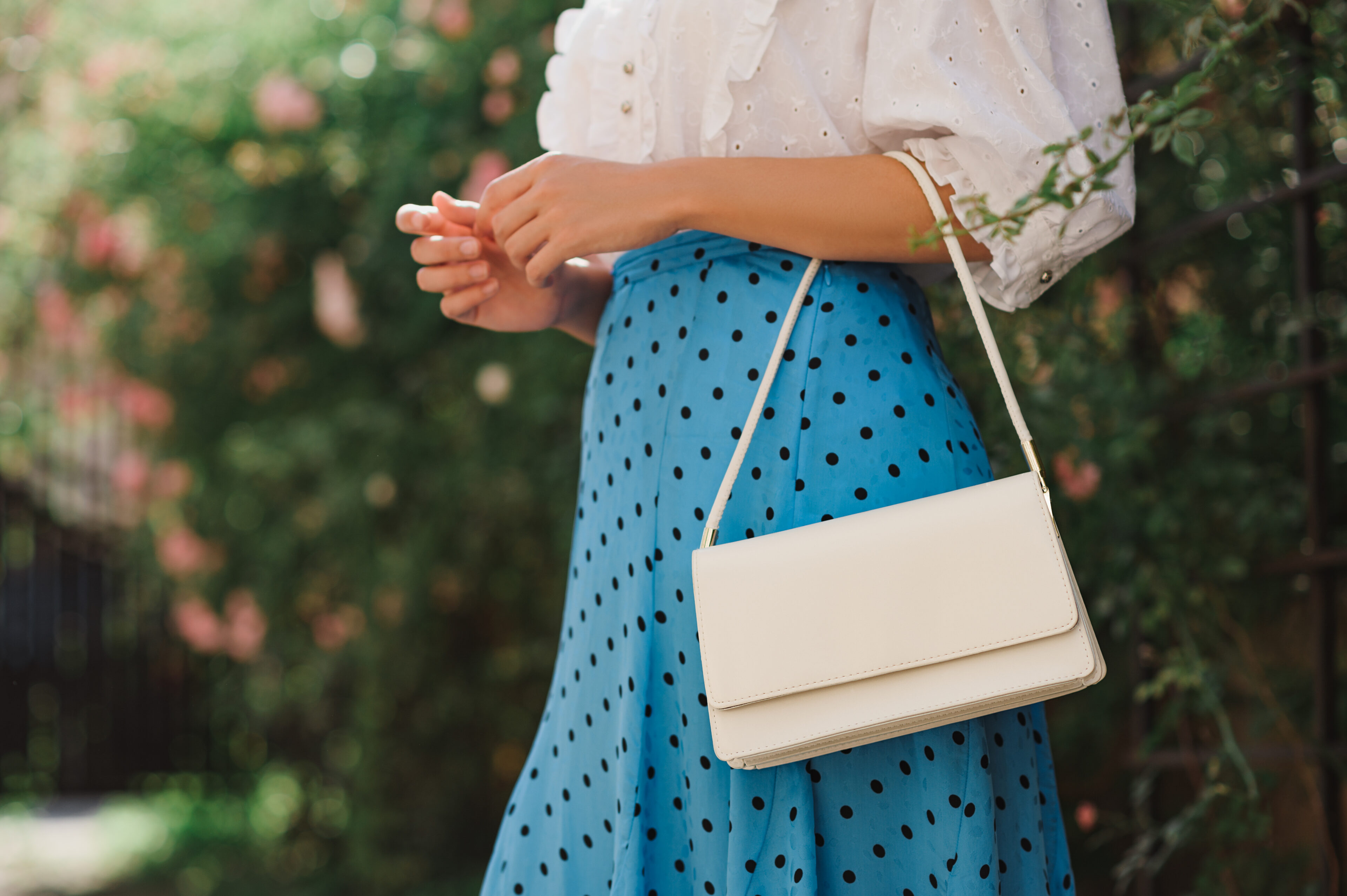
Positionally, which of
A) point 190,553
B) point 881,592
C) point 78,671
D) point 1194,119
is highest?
point 1194,119

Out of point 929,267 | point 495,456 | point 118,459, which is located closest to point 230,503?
point 495,456

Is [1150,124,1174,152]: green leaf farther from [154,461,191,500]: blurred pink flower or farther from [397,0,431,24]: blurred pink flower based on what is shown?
[154,461,191,500]: blurred pink flower

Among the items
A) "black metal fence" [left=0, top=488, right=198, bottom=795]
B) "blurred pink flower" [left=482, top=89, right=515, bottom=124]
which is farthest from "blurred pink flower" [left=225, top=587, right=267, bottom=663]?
"black metal fence" [left=0, top=488, right=198, bottom=795]

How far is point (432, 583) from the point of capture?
10.0 feet

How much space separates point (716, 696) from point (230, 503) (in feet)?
9.65

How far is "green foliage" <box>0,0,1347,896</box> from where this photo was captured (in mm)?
1739

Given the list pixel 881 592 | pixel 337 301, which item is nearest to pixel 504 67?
pixel 337 301

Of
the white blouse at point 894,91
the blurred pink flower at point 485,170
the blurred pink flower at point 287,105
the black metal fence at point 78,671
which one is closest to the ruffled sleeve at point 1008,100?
the white blouse at point 894,91

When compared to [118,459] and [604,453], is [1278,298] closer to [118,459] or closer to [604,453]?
[604,453]

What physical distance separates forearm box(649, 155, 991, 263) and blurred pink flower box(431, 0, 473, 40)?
202cm

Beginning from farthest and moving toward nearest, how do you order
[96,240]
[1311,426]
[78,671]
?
1. [78,671]
2. [96,240]
3. [1311,426]

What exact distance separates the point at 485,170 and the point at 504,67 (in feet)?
0.83

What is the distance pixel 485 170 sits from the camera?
2520mm

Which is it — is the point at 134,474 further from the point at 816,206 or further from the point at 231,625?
the point at 816,206
